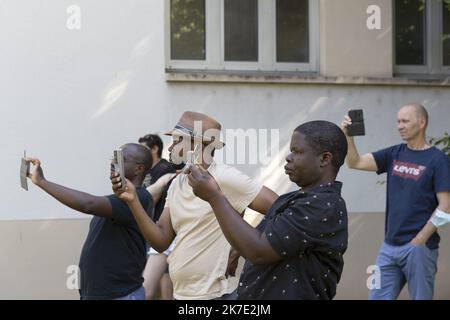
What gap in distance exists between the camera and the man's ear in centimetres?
405

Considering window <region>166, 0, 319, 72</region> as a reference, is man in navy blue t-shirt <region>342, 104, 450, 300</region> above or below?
below

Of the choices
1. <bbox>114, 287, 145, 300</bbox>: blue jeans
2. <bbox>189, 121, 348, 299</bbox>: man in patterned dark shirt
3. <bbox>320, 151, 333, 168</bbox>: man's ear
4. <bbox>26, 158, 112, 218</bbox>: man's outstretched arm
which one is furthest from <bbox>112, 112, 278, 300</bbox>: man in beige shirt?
<bbox>320, 151, 333, 168</bbox>: man's ear

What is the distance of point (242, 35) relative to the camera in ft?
33.6

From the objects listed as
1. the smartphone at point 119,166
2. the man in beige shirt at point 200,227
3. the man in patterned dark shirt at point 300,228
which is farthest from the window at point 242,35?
the man in patterned dark shirt at point 300,228

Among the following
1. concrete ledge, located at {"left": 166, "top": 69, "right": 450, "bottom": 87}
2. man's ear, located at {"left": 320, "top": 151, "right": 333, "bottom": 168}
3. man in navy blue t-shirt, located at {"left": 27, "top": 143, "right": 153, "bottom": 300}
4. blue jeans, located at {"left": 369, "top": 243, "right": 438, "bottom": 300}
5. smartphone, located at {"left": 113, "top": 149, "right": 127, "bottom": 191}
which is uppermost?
concrete ledge, located at {"left": 166, "top": 69, "right": 450, "bottom": 87}

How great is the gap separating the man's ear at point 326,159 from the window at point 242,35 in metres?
6.08

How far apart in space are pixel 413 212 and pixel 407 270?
47cm

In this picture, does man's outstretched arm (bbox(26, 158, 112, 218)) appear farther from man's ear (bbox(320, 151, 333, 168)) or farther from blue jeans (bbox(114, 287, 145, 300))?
man's ear (bbox(320, 151, 333, 168))

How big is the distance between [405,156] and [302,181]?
12.0ft

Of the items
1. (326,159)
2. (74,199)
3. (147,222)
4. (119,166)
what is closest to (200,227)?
(147,222)

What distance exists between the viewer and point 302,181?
4062 millimetres

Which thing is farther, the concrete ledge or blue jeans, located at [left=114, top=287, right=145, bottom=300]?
the concrete ledge

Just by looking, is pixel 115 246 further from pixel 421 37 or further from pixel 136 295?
pixel 421 37
